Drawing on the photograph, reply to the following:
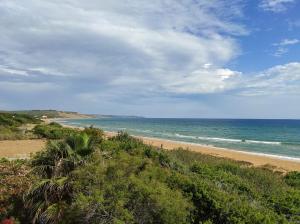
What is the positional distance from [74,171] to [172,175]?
2197mm

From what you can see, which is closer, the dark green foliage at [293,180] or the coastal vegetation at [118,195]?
the coastal vegetation at [118,195]

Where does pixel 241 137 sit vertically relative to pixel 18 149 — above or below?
below

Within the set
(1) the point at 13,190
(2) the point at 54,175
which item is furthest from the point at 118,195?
(1) the point at 13,190

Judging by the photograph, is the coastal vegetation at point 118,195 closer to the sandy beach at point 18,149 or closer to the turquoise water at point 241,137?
the sandy beach at point 18,149

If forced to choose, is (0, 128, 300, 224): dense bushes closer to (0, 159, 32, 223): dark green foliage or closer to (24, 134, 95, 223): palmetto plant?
(24, 134, 95, 223): palmetto plant

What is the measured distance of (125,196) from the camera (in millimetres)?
7227

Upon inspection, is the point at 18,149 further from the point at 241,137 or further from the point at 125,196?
the point at 241,137

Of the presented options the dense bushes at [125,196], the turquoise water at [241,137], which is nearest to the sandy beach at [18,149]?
the dense bushes at [125,196]

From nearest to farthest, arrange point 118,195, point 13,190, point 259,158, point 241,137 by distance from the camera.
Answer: point 118,195 → point 13,190 → point 259,158 → point 241,137

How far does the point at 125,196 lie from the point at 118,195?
15 centimetres

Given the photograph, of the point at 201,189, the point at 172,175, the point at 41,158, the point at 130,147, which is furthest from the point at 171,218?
the point at 130,147

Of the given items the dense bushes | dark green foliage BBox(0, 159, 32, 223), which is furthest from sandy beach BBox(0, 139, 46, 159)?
the dense bushes

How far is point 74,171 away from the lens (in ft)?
27.6

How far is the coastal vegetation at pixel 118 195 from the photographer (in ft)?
23.0
